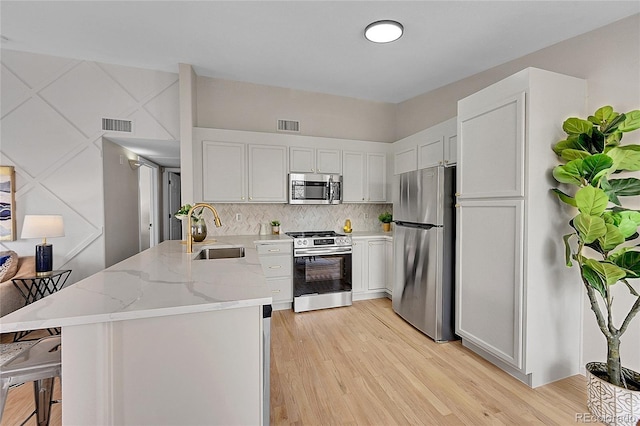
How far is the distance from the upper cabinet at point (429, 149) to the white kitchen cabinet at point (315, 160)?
880mm

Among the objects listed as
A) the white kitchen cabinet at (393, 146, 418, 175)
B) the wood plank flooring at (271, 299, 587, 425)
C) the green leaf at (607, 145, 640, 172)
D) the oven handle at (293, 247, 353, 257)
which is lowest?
the wood plank flooring at (271, 299, 587, 425)

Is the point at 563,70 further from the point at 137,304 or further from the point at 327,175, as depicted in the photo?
the point at 137,304

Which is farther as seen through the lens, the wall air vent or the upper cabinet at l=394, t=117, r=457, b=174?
the wall air vent

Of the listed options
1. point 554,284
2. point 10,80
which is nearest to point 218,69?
point 10,80

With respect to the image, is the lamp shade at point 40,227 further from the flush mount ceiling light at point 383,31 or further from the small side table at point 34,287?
the flush mount ceiling light at point 383,31

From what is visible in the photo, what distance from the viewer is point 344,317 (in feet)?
11.1

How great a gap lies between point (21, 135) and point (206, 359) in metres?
3.84

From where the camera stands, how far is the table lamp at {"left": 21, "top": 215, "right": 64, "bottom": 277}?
283 cm

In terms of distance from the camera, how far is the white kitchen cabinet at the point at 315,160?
3883 millimetres

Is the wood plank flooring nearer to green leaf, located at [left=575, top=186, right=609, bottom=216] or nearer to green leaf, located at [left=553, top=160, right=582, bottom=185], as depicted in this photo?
green leaf, located at [left=575, top=186, right=609, bottom=216]

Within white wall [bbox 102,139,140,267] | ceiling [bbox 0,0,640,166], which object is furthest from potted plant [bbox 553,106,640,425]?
white wall [bbox 102,139,140,267]

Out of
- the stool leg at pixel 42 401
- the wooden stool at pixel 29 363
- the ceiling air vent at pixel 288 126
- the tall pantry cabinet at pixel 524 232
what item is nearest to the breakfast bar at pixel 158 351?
the wooden stool at pixel 29 363

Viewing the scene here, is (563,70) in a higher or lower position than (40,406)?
higher

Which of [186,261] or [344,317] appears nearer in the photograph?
[186,261]
